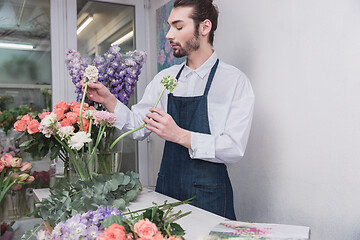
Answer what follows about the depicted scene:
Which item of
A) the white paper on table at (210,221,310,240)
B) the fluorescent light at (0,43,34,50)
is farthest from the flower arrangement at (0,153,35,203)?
the fluorescent light at (0,43,34,50)

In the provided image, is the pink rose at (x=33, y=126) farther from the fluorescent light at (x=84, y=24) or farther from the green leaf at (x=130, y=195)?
the fluorescent light at (x=84, y=24)

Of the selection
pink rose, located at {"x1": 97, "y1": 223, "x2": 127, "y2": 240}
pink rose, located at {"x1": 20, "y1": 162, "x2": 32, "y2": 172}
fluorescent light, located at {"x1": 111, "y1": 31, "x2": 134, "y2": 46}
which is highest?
fluorescent light, located at {"x1": 111, "y1": 31, "x2": 134, "y2": 46}

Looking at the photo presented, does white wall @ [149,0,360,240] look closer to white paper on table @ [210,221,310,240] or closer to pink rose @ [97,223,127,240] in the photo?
white paper on table @ [210,221,310,240]

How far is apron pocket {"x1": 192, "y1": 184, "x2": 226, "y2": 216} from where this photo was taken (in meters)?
1.50

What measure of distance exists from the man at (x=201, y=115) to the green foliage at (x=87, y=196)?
0.28 metres

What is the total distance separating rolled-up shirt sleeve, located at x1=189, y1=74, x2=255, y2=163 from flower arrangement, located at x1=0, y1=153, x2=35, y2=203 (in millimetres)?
717

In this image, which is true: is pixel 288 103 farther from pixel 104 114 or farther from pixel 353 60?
pixel 104 114

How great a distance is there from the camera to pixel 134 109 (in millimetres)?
1785

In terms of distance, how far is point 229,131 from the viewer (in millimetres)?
1469

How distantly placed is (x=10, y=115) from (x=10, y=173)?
1765 mm

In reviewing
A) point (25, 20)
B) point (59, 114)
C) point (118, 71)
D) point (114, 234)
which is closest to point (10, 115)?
point (25, 20)

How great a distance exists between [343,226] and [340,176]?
0.19m

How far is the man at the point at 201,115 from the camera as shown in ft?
4.78

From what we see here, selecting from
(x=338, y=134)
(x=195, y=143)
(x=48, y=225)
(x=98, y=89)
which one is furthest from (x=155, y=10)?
(x=48, y=225)
